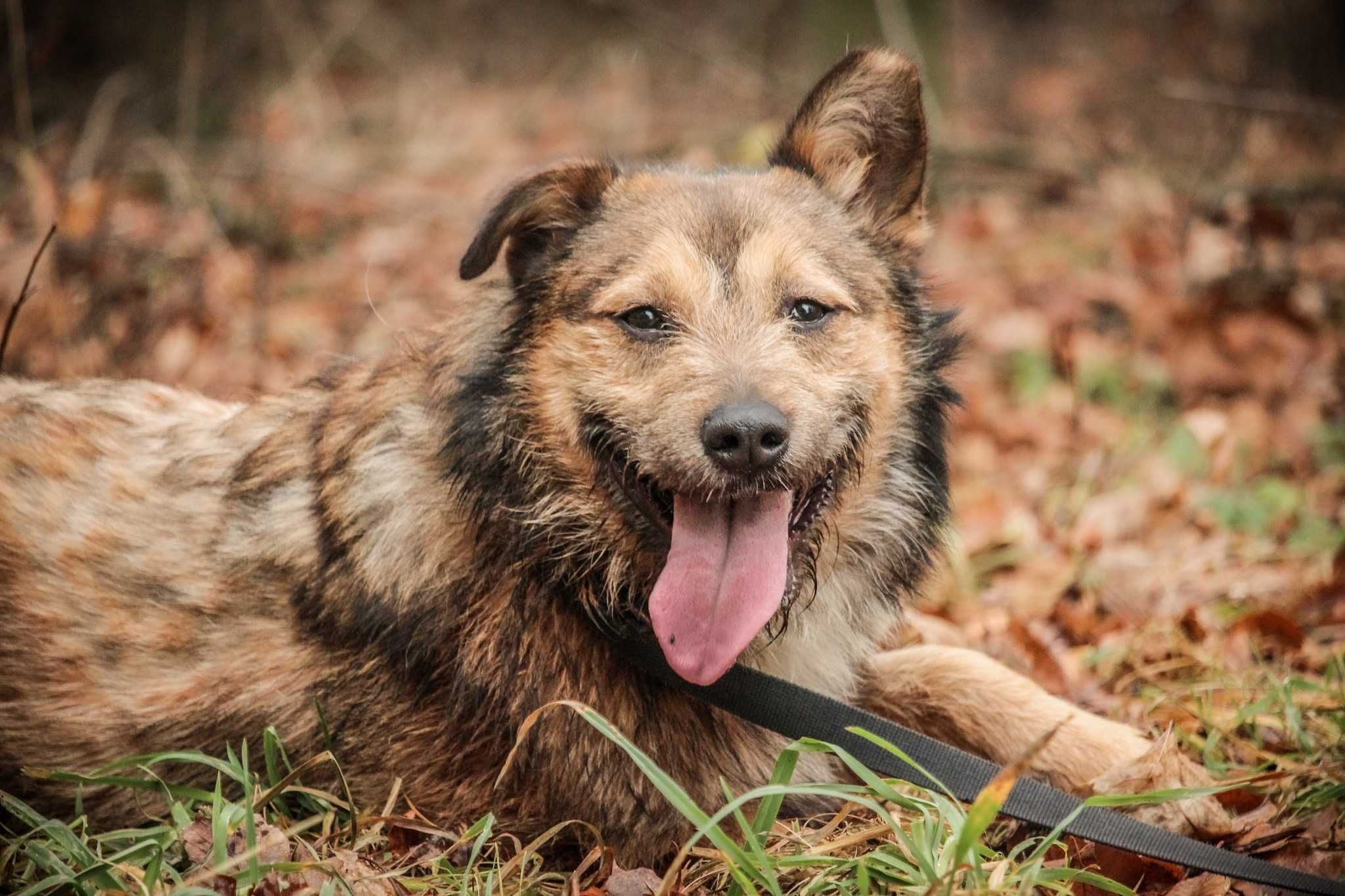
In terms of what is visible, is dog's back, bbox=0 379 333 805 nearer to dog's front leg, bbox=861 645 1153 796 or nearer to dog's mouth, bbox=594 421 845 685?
dog's mouth, bbox=594 421 845 685

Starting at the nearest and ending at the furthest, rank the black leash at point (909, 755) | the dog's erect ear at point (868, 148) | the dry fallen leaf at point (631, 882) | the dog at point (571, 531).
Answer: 1. the black leash at point (909, 755)
2. the dry fallen leaf at point (631, 882)
3. the dog at point (571, 531)
4. the dog's erect ear at point (868, 148)

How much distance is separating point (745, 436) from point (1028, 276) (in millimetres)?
6024

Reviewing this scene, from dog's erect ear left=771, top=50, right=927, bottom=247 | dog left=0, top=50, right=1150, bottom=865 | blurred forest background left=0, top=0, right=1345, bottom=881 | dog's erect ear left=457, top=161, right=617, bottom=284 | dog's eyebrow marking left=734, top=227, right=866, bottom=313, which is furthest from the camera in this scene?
blurred forest background left=0, top=0, right=1345, bottom=881

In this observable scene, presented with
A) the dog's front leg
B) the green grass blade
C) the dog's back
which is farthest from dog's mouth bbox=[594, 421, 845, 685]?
the dog's back

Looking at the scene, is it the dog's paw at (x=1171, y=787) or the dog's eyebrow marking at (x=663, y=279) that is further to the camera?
the dog's eyebrow marking at (x=663, y=279)

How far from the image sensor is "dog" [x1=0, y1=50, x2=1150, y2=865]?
3.07m

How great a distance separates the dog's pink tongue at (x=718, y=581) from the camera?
9.59 feet

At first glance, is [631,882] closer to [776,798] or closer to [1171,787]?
[776,798]

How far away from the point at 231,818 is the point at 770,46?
45.5 ft

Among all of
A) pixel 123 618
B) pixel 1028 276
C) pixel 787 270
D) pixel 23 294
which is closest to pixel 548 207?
pixel 787 270

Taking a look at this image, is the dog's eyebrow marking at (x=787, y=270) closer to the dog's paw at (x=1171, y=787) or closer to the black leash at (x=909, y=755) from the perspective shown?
the black leash at (x=909, y=755)

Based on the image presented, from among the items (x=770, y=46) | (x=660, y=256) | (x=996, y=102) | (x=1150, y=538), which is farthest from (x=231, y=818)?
(x=770, y=46)

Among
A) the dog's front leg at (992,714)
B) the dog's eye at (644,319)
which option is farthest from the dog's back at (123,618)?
the dog's front leg at (992,714)

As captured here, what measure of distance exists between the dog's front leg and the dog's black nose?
118cm
